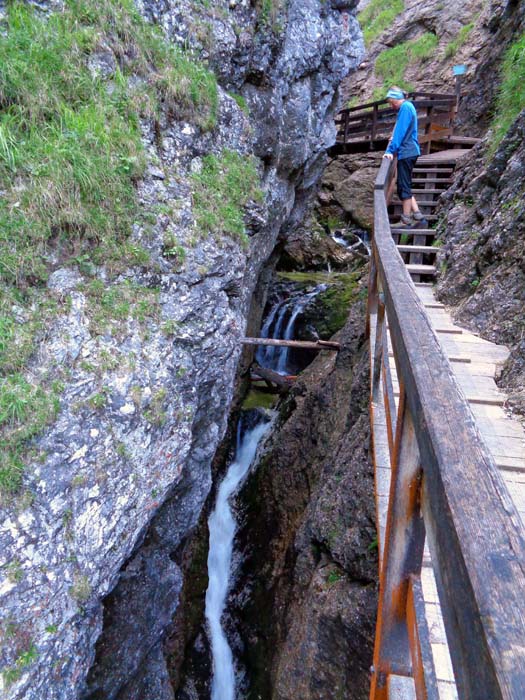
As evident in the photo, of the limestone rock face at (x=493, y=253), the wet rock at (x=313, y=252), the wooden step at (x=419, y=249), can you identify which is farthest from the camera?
the wet rock at (x=313, y=252)

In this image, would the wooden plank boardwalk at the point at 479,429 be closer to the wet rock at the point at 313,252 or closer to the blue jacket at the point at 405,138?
the blue jacket at the point at 405,138

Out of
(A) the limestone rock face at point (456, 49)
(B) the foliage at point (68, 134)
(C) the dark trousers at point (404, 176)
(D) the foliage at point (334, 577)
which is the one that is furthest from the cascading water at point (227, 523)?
(A) the limestone rock face at point (456, 49)

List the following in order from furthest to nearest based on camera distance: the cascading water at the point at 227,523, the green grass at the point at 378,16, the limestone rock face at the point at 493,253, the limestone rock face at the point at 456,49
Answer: the green grass at the point at 378,16
the limestone rock face at the point at 456,49
the cascading water at the point at 227,523
the limestone rock face at the point at 493,253

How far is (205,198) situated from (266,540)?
5.07m

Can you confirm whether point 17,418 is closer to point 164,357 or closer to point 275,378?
point 164,357

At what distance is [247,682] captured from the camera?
18.9 feet

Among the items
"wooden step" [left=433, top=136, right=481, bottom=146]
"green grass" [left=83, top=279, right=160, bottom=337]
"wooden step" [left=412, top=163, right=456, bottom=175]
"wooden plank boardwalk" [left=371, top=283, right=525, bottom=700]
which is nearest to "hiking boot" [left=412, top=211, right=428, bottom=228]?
"wooden step" [left=412, top=163, right=456, bottom=175]

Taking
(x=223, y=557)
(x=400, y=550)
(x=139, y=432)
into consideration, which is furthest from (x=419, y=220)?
(x=223, y=557)

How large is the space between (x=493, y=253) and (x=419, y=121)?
7064 mm

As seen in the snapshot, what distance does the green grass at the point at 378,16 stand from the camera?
764 inches

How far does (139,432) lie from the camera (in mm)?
3285

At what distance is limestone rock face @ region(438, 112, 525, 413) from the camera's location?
3465mm

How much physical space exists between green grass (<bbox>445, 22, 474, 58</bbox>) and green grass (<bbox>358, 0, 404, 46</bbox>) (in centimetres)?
566

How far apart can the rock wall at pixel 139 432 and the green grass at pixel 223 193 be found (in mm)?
144
